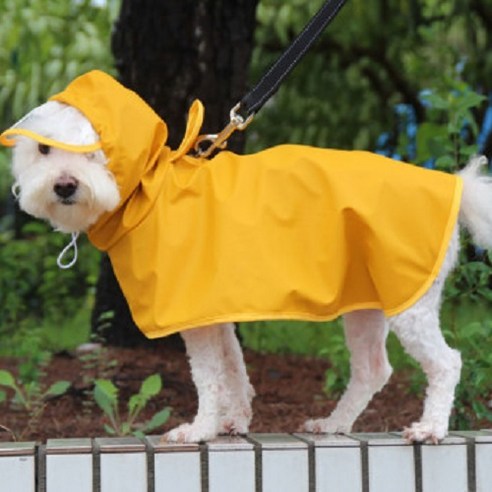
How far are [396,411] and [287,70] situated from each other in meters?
1.97

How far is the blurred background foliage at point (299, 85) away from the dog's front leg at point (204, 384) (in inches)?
104

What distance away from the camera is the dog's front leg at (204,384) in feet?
12.3

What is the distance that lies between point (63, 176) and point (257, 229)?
1.88 ft

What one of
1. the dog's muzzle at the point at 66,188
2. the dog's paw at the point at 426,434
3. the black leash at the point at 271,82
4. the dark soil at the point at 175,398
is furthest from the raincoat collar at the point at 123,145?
the dark soil at the point at 175,398

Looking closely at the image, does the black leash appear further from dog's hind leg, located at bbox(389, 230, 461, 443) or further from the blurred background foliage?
the blurred background foliage

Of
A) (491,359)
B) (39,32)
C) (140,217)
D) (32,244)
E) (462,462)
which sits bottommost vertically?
(462,462)

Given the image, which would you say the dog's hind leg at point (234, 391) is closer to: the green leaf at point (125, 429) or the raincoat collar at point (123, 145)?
the raincoat collar at point (123, 145)

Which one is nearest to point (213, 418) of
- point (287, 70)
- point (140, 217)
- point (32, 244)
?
point (140, 217)

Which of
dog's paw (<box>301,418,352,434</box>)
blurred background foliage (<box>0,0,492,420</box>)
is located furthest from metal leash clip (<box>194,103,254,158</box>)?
blurred background foliage (<box>0,0,492,420</box>)

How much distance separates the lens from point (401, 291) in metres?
3.74

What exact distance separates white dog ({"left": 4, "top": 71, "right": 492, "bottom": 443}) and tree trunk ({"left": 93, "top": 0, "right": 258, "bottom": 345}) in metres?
2.14

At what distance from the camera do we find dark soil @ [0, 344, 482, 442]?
5.07 metres

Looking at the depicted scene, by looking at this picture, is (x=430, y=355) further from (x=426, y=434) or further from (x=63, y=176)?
(x=63, y=176)

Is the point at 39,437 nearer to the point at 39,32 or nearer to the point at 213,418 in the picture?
the point at 213,418
